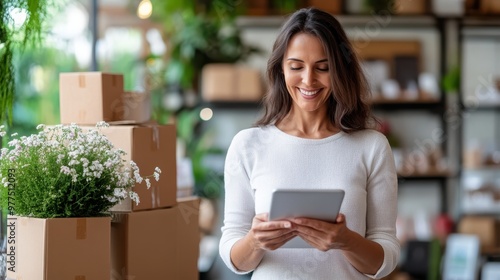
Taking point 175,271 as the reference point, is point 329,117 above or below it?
above

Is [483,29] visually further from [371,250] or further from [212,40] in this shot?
[371,250]

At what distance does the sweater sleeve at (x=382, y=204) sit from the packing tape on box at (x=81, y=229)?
28.8 inches

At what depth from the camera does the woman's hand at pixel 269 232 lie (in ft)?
7.00

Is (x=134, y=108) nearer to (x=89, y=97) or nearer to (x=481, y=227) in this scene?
(x=89, y=97)

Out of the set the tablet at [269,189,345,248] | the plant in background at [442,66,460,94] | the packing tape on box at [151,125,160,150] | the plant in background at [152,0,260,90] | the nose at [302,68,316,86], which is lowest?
the tablet at [269,189,345,248]

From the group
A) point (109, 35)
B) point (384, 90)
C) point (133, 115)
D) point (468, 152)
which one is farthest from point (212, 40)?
point (133, 115)

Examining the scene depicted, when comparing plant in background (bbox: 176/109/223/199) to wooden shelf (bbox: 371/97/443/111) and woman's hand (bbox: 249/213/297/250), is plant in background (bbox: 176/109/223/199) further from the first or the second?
woman's hand (bbox: 249/213/297/250)

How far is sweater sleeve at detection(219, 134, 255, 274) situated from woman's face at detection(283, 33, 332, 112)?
0.21m

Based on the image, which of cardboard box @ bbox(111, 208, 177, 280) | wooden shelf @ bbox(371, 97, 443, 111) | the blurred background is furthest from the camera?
wooden shelf @ bbox(371, 97, 443, 111)

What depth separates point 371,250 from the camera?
225 centimetres

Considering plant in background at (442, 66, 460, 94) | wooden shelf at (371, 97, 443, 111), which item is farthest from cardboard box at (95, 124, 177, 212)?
plant in background at (442, 66, 460, 94)

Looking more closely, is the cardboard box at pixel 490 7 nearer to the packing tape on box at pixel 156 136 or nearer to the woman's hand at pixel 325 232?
the packing tape on box at pixel 156 136

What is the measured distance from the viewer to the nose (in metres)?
2.27

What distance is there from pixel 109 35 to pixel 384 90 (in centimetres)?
210
